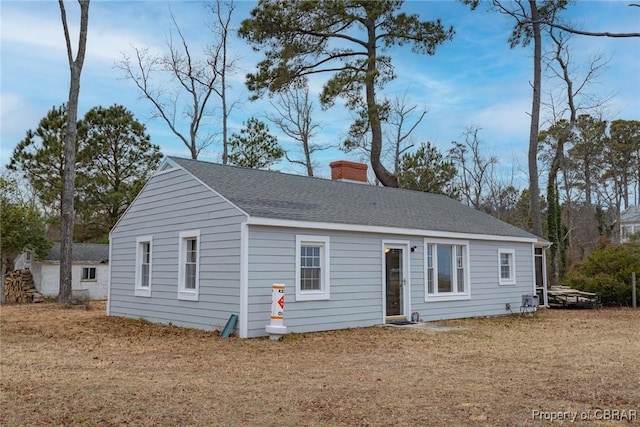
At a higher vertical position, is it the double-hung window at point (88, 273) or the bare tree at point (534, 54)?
the bare tree at point (534, 54)

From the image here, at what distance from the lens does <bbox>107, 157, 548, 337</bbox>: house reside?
1024 centimetres

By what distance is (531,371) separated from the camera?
277 inches

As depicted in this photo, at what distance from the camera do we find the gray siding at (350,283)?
1002cm

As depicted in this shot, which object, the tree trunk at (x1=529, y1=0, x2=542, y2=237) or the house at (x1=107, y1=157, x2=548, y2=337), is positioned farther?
the tree trunk at (x1=529, y1=0, x2=542, y2=237)

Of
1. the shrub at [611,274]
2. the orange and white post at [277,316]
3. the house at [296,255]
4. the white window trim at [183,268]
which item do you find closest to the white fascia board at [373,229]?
the house at [296,255]

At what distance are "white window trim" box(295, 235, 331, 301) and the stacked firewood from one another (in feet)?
54.0

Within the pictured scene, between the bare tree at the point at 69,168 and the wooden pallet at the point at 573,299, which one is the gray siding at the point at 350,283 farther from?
the bare tree at the point at 69,168

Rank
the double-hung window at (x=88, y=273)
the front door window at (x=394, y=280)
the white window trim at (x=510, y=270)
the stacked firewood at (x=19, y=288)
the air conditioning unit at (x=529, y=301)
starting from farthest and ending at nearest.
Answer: the double-hung window at (x=88, y=273) < the stacked firewood at (x=19, y=288) < the white window trim at (x=510, y=270) < the air conditioning unit at (x=529, y=301) < the front door window at (x=394, y=280)

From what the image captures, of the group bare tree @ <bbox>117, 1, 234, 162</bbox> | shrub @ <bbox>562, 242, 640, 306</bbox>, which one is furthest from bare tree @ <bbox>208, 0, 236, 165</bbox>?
shrub @ <bbox>562, 242, 640, 306</bbox>

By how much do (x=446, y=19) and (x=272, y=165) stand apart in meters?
11.5

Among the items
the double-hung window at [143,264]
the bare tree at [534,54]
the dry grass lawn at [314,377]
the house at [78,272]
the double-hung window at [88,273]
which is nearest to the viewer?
the dry grass lawn at [314,377]

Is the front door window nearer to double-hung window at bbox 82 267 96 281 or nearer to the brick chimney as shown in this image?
the brick chimney

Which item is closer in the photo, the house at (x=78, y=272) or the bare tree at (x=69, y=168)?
the bare tree at (x=69, y=168)

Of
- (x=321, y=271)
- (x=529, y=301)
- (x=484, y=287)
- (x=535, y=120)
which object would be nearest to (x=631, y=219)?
(x=535, y=120)
